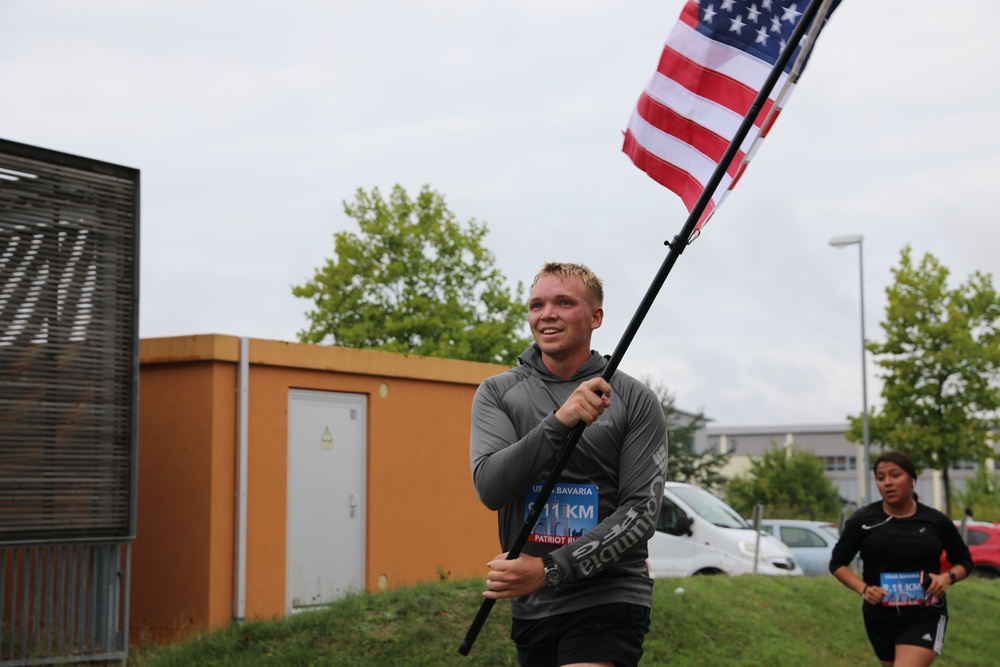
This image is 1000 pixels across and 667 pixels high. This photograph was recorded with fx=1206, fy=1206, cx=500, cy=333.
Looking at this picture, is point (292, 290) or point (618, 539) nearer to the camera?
point (618, 539)

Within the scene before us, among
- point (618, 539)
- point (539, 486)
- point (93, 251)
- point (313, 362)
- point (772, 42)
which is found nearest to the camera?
point (618, 539)

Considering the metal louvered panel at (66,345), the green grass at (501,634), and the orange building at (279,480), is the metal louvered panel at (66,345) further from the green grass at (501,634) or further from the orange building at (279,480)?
the orange building at (279,480)

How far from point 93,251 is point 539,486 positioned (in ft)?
22.5

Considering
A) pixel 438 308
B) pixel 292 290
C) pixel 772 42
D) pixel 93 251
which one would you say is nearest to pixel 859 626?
pixel 93 251

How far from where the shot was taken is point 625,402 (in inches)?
164

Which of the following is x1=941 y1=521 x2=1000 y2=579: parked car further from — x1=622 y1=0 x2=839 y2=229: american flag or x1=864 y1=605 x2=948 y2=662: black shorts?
x1=622 y1=0 x2=839 y2=229: american flag

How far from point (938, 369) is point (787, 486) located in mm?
22194

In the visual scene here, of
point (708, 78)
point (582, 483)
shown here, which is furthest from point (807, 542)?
point (582, 483)

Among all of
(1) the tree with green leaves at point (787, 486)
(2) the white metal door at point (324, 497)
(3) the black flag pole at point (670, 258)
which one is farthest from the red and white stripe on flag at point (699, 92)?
(1) the tree with green leaves at point (787, 486)

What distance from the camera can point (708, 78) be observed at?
16.9ft

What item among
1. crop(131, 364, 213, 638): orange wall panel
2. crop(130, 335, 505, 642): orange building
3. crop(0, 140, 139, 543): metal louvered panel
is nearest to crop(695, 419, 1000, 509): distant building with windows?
crop(130, 335, 505, 642): orange building

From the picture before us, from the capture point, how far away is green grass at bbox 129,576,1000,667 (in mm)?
9383

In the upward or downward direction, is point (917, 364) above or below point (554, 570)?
above

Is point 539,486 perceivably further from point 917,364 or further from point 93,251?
point 917,364
